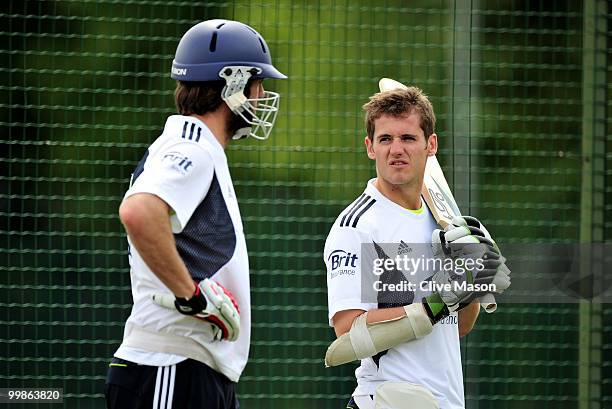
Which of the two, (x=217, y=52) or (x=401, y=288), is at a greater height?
(x=217, y=52)

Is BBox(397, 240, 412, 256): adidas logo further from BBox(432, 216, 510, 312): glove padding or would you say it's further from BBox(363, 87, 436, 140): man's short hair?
BBox(363, 87, 436, 140): man's short hair

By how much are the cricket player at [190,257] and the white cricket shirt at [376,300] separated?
1.59 ft

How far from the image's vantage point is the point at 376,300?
4.17 meters

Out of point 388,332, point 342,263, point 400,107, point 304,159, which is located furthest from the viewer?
point 304,159

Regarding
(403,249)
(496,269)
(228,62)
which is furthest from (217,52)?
(496,269)

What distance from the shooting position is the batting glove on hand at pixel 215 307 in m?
3.48

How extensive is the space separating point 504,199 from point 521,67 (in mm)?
714

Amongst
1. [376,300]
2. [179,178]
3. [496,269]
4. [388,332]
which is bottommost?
[388,332]

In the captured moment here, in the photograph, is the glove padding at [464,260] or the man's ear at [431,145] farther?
the man's ear at [431,145]

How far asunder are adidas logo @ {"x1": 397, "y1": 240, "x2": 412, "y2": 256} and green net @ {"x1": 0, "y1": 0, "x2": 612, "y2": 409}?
2206mm

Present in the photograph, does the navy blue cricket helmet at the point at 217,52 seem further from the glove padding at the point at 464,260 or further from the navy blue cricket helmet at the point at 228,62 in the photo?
the glove padding at the point at 464,260

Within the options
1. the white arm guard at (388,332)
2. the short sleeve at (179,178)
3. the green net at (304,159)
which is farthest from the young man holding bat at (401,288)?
the green net at (304,159)

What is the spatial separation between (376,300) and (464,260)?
32 cm

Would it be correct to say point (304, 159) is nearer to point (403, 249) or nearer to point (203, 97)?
point (403, 249)
